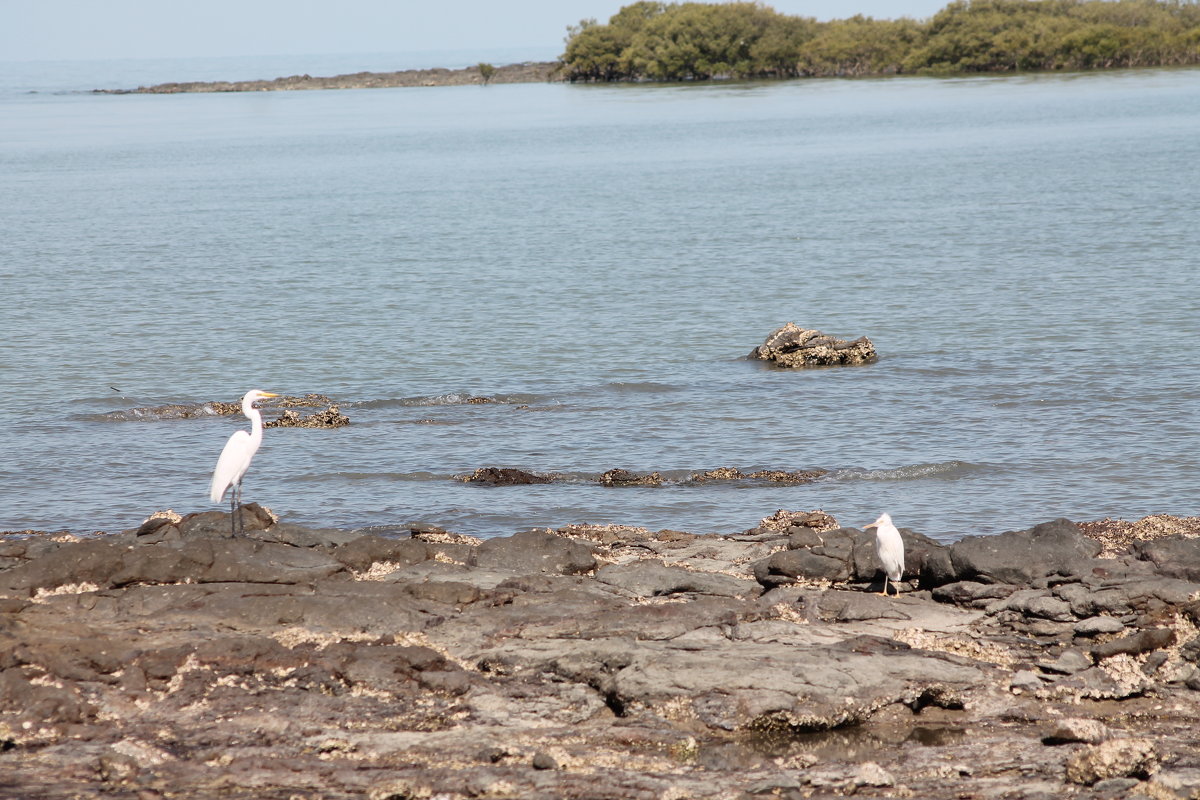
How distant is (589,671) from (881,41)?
127244 millimetres

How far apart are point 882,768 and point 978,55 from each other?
121352 mm

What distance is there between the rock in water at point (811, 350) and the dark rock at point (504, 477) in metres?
8.09

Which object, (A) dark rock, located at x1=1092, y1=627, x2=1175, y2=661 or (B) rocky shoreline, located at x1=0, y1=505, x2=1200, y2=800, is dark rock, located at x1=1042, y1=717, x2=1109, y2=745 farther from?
(A) dark rock, located at x1=1092, y1=627, x2=1175, y2=661

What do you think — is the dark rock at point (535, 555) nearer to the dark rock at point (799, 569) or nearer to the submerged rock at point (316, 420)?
the dark rock at point (799, 569)

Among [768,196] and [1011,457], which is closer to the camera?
[1011,457]

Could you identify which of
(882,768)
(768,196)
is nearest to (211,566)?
(882,768)

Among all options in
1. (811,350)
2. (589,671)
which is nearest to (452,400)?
(811,350)

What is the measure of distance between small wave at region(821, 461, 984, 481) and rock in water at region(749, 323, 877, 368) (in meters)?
6.84

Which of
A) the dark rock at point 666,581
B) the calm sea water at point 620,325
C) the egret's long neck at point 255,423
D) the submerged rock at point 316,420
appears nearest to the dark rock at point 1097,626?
the dark rock at point 666,581

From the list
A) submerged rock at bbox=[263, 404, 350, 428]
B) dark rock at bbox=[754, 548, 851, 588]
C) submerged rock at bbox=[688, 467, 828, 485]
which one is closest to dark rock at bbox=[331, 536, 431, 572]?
dark rock at bbox=[754, 548, 851, 588]

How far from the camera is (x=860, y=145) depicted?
64.4 m

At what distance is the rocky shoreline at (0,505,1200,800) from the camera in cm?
782

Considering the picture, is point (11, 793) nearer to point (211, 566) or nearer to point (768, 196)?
point (211, 566)

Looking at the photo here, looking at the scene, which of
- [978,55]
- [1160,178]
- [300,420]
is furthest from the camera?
[978,55]
